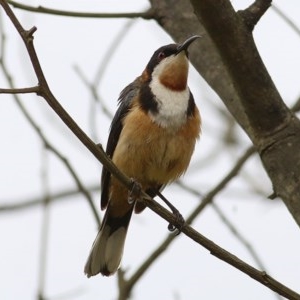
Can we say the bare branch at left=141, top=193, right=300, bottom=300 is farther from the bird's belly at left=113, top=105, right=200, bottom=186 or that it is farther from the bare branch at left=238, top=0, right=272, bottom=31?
the bird's belly at left=113, top=105, right=200, bottom=186

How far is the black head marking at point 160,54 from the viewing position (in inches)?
203

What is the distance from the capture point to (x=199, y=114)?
5.09m

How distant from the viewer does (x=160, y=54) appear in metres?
5.35

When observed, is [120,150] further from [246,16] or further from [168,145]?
[246,16]

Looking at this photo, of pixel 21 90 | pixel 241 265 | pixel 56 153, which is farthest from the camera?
pixel 56 153

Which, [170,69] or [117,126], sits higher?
[170,69]

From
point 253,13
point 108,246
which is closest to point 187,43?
point 253,13

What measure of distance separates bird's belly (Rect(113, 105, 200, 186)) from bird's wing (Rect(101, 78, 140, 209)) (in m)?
0.14

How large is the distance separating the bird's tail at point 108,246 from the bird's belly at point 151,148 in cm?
67

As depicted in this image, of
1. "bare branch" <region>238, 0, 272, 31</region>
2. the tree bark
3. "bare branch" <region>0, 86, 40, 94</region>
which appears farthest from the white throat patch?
"bare branch" <region>0, 86, 40, 94</region>

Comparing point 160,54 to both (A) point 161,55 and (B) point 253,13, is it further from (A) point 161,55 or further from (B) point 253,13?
(B) point 253,13

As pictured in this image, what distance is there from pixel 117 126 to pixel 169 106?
0.46 m

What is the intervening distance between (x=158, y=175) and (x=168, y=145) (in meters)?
0.31

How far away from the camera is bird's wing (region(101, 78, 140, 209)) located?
16.5 feet
